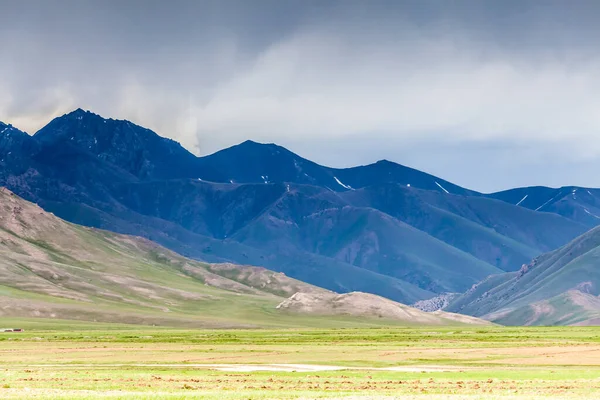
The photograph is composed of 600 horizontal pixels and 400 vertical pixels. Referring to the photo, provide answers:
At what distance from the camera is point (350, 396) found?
63594mm

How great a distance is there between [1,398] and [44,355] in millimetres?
71587

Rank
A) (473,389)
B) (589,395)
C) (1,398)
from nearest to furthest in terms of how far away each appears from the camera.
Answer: (1,398)
(589,395)
(473,389)

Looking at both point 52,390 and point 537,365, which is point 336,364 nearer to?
point 537,365

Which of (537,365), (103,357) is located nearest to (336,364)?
(537,365)

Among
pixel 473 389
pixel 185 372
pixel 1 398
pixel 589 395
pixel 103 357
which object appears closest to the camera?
pixel 1 398

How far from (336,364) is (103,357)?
33879 mm

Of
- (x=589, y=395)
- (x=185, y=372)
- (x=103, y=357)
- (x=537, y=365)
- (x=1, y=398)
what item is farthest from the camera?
(x=103, y=357)

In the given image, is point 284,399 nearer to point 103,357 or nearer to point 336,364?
point 336,364

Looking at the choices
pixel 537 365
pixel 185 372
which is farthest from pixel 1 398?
pixel 537 365

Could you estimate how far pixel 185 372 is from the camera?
297 ft

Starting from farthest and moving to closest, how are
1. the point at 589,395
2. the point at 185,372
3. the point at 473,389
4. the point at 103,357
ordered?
1. the point at 103,357
2. the point at 185,372
3. the point at 473,389
4. the point at 589,395

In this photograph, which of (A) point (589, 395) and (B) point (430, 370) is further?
(B) point (430, 370)

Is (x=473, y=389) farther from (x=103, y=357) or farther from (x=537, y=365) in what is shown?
(x=103, y=357)

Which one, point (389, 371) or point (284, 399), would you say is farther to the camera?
point (389, 371)
